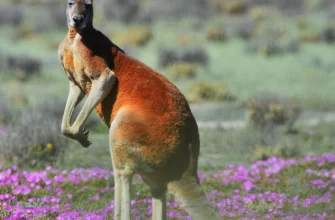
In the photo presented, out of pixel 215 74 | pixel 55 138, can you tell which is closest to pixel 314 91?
pixel 215 74

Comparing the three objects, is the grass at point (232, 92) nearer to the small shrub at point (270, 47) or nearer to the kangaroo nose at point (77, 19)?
the small shrub at point (270, 47)

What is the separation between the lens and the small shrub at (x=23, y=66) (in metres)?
24.9

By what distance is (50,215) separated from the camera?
24.9ft

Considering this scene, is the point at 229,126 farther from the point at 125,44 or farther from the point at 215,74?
the point at 125,44

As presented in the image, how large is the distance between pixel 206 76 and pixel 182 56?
3.05m

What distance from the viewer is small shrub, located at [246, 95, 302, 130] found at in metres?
15.8

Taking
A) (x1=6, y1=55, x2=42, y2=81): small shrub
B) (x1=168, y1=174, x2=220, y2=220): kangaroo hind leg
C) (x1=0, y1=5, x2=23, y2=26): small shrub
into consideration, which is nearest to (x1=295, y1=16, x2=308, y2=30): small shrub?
(x1=0, y1=5, x2=23, y2=26): small shrub

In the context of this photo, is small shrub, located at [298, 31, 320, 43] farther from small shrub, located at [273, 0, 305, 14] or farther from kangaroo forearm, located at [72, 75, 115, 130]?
kangaroo forearm, located at [72, 75, 115, 130]

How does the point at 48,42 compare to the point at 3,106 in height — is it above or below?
above

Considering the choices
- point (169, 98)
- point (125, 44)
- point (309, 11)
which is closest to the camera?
point (169, 98)

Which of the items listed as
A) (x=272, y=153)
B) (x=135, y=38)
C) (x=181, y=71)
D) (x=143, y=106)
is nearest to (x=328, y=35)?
(x=135, y=38)

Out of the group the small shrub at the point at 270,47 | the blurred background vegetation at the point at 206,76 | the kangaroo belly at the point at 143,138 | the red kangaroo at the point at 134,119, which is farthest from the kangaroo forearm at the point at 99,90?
the small shrub at the point at 270,47

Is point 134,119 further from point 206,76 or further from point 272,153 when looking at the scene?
point 206,76

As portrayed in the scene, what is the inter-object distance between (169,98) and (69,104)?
3.25 ft
